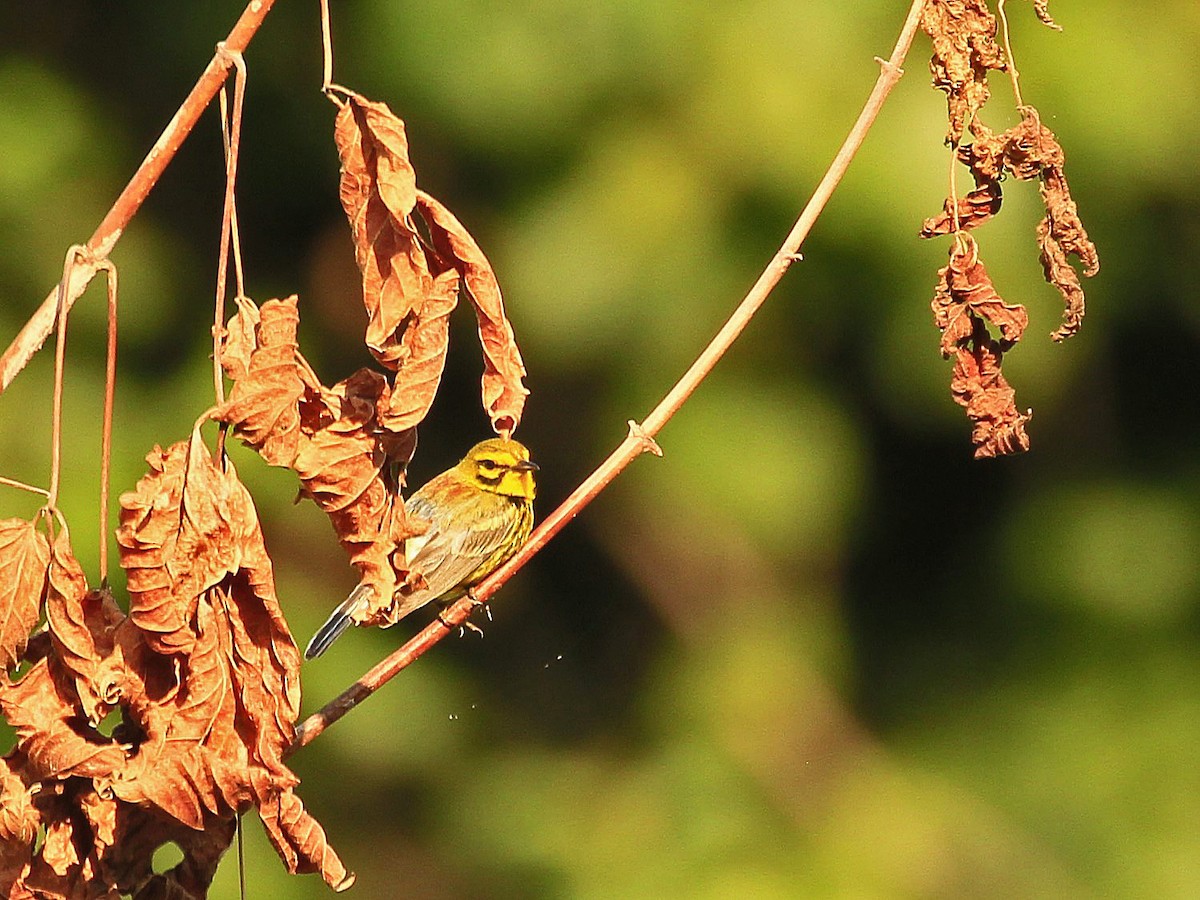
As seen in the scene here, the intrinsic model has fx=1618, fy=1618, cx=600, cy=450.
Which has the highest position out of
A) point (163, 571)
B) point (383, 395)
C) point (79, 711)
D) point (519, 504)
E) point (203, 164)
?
point (383, 395)

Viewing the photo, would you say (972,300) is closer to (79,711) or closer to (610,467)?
(610,467)

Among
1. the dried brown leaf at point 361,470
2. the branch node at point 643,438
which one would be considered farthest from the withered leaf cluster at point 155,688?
the branch node at point 643,438

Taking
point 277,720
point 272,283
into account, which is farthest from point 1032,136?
point 272,283

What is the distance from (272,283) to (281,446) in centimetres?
340

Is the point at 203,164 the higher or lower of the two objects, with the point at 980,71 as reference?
lower

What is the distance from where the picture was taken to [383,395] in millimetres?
1680

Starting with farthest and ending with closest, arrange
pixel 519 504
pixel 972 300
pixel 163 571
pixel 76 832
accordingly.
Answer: pixel 519 504, pixel 972 300, pixel 76 832, pixel 163 571

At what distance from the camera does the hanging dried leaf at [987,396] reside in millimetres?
1758

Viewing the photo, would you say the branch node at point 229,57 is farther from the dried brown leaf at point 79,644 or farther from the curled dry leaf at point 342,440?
the dried brown leaf at point 79,644

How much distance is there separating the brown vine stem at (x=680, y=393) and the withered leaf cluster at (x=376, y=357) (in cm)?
9

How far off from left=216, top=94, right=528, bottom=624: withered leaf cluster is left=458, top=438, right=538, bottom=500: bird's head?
196 cm

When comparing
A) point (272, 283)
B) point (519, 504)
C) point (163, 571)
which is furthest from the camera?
point (272, 283)

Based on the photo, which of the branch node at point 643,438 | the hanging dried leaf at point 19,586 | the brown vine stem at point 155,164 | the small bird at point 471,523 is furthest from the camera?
the small bird at point 471,523

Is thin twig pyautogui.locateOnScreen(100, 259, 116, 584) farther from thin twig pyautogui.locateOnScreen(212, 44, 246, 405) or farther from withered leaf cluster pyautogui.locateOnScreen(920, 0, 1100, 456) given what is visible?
withered leaf cluster pyautogui.locateOnScreen(920, 0, 1100, 456)
